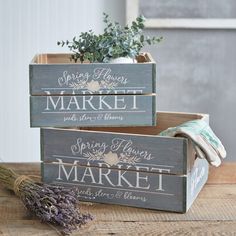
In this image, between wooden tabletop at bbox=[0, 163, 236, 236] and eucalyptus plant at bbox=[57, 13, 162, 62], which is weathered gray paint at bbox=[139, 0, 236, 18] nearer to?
eucalyptus plant at bbox=[57, 13, 162, 62]

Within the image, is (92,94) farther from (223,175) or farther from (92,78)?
(223,175)

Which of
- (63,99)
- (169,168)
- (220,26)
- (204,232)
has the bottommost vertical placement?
(204,232)

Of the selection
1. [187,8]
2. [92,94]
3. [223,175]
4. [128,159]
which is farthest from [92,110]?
[187,8]

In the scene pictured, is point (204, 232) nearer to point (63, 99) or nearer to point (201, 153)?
point (201, 153)

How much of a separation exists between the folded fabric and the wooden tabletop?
0.10 metres

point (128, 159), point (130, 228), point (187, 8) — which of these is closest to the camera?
point (130, 228)

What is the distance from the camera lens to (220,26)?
6.47 feet

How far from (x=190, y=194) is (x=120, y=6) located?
91 cm

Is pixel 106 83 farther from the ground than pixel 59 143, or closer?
farther from the ground

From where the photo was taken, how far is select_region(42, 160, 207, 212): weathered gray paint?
123cm

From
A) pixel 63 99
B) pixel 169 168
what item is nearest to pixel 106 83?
pixel 63 99

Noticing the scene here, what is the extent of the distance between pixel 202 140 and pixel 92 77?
273 millimetres

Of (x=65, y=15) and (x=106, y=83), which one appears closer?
(x=106, y=83)

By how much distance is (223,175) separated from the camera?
1.49 metres
